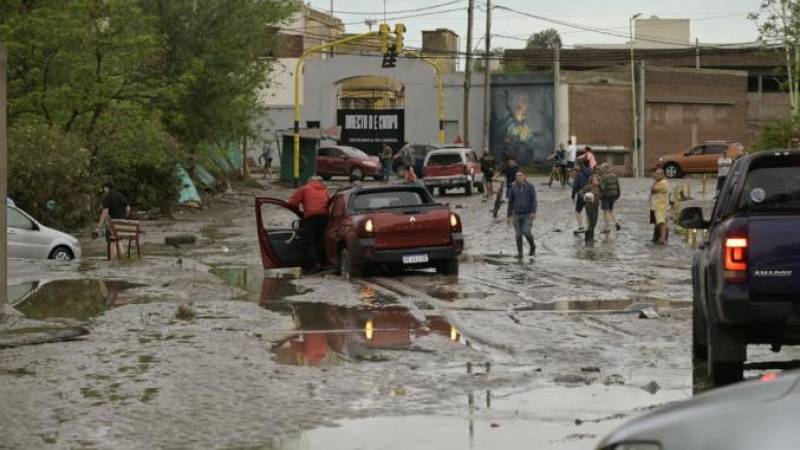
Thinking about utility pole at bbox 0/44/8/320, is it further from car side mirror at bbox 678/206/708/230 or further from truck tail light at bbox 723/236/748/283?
truck tail light at bbox 723/236/748/283

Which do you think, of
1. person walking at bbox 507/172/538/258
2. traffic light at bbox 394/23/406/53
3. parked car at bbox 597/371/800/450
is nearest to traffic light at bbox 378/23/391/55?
traffic light at bbox 394/23/406/53

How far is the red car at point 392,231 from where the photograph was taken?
21359 mm

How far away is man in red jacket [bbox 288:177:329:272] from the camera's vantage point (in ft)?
75.9

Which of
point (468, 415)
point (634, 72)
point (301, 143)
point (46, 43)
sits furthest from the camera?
point (634, 72)

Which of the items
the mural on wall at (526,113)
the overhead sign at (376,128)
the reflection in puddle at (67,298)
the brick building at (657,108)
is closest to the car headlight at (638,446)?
the reflection in puddle at (67,298)

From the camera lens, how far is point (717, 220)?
11062 mm

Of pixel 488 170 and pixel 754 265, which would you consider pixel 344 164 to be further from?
pixel 754 265

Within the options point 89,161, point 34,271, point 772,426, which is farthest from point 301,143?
point 772,426

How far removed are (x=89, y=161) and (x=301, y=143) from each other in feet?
68.7

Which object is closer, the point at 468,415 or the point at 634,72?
the point at 468,415

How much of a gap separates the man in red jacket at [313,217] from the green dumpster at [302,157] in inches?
1368

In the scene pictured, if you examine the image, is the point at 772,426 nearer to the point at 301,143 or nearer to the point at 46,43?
the point at 46,43

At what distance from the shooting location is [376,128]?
253ft

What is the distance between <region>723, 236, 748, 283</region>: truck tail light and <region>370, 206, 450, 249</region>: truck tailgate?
38.6ft
